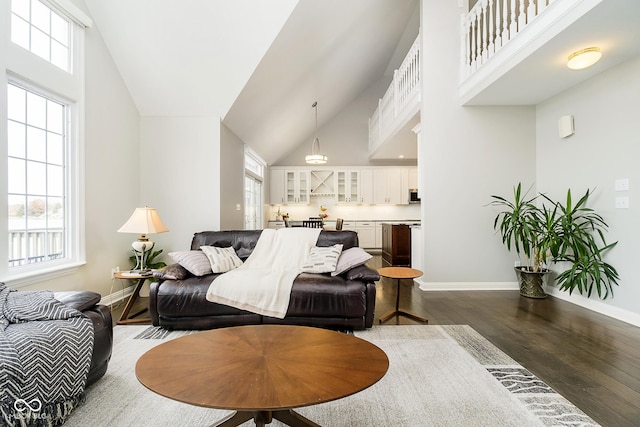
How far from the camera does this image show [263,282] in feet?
10.1

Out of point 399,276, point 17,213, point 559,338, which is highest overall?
point 17,213

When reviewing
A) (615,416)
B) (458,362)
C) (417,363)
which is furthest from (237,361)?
(615,416)

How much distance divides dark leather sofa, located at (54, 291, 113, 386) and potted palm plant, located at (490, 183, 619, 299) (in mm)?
4206

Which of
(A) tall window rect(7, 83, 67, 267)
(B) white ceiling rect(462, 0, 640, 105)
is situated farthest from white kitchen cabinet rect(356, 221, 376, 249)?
(A) tall window rect(7, 83, 67, 267)

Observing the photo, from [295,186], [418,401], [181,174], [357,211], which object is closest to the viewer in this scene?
[418,401]

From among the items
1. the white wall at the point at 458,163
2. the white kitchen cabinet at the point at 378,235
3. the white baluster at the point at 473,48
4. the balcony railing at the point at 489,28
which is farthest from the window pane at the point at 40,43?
the white kitchen cabinet at the point at 378,235

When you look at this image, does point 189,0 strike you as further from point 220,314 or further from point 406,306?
point 406,306

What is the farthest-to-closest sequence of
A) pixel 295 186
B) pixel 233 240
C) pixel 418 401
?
pixel 295 186, pixel 233 240, pixel 418 401

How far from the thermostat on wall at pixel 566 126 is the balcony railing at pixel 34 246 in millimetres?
5612

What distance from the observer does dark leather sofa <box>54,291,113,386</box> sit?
6.64 feet

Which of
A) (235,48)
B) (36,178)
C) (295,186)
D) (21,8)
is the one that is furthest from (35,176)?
(295,186)

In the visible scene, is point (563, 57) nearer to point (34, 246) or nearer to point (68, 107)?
point (68, 107)

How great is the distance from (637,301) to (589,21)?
2526 millimetres

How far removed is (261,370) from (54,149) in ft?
10.8
